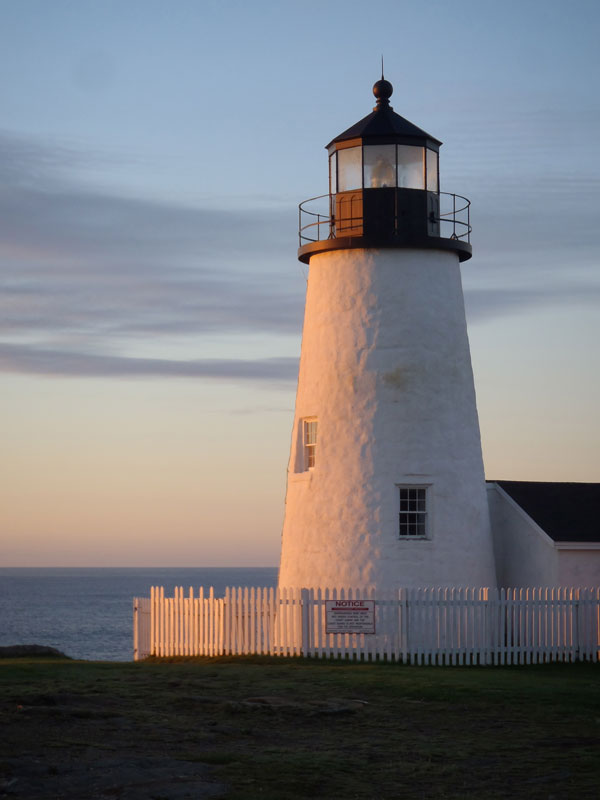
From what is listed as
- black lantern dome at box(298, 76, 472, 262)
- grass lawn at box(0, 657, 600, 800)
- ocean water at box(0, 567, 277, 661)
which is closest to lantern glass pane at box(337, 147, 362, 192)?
black lantern dome at box(298, 76, 472, 262)

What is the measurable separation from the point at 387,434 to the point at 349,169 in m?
5.38

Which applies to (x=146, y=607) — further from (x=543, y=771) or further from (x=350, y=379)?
(x=543, y=771)

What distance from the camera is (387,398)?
23391mm

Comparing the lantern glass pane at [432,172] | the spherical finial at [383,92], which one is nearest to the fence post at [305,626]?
the lantern glass pane at [432,172]

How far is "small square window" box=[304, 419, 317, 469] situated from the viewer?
2427cm

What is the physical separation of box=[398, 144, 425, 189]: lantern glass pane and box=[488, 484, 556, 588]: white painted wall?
6820 mm

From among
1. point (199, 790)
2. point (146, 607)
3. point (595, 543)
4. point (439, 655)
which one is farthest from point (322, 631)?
point (199, 790)

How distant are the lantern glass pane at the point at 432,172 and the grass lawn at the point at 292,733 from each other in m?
9.84

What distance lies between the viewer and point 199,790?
1045 centimetres

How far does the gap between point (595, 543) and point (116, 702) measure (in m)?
12.1

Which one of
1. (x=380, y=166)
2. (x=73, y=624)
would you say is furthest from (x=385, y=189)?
(x=73, y=624)

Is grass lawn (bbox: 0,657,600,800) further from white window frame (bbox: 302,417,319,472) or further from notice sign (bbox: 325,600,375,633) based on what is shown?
white window frame (bbox: 302,417,319,472)

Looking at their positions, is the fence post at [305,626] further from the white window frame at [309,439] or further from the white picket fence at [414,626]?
the white window frame at [309,439]

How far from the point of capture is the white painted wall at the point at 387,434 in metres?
23.1
